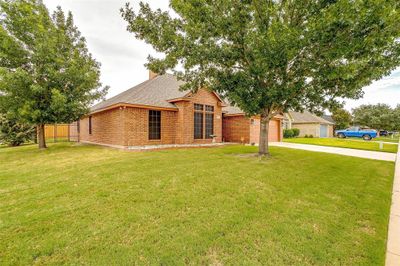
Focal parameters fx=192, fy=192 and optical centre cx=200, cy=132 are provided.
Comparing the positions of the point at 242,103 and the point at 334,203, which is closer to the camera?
the point at 334,203

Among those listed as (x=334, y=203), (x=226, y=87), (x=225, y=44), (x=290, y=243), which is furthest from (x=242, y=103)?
(x=290, y=243)

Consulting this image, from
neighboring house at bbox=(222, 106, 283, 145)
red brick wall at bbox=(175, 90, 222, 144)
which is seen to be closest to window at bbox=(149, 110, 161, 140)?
red brick wall at bbox=(175, 90, 222, 144)

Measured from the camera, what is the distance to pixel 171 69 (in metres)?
9.59

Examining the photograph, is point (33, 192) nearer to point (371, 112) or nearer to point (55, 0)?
point (55, 0)

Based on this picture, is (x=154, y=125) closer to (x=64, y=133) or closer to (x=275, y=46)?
(x=275, y=46)

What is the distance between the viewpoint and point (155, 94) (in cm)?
1448

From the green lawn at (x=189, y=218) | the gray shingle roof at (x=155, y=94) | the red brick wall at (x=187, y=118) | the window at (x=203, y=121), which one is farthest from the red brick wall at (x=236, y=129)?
the green lawn at (x=189, y=218)

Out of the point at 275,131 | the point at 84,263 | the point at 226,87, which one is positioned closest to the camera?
the point at 84,263

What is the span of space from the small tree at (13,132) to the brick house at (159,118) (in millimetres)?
6010

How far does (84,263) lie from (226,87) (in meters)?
7.79

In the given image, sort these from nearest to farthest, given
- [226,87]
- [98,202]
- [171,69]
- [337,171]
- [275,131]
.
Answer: [98,202] < [337,171] < [226,87] < [171,69] < [275,131]

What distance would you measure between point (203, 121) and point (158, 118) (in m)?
3.50

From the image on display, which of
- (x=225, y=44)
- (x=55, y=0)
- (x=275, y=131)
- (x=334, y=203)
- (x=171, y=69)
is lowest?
(x=334, y=203)

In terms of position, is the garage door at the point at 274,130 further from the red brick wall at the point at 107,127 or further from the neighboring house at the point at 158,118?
the red brick wall at the point at 107,127
